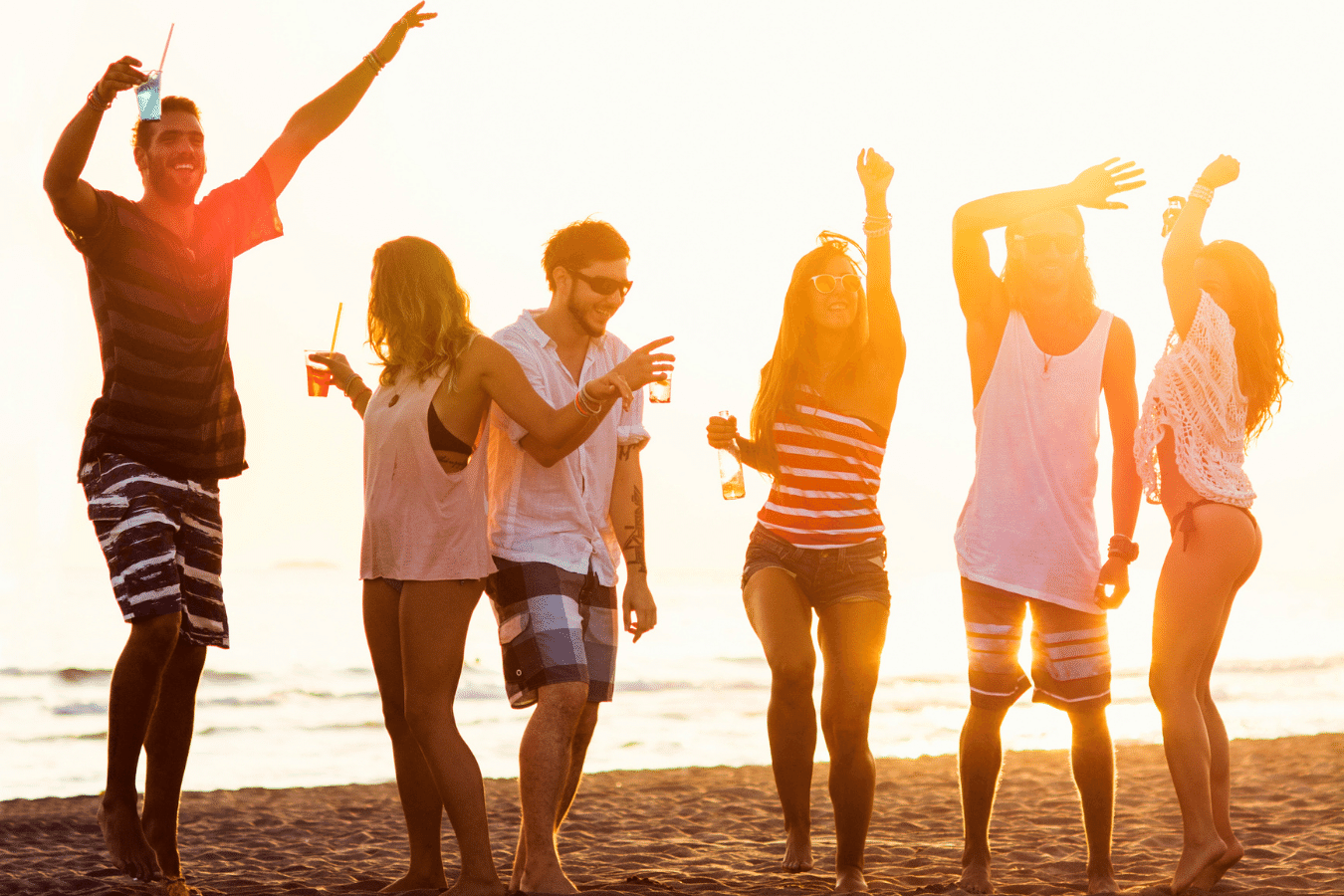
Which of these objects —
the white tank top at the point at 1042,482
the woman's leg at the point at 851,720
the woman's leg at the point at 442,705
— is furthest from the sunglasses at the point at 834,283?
the woman's leg at the point at 442,705

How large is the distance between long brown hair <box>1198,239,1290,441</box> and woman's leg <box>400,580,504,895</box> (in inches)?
115

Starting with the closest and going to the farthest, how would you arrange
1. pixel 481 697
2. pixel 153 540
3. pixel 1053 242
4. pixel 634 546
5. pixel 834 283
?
pixel 153 540 < pixel 1053 242 < pixel 634 546 < pixel 834 283 < pixel 481 697

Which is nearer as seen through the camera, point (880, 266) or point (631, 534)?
point (631, 534)

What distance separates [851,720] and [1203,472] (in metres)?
1.52

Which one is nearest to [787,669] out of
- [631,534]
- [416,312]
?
[631,534]

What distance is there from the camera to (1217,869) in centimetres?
432

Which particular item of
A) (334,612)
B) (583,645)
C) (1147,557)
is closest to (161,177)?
(583,645)

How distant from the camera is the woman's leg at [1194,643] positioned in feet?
14.1

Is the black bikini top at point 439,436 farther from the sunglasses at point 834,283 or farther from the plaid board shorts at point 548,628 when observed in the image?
the sunglasses at point 834,283

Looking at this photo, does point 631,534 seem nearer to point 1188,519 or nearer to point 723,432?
point 723,432

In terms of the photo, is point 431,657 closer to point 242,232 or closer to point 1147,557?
point 242,232

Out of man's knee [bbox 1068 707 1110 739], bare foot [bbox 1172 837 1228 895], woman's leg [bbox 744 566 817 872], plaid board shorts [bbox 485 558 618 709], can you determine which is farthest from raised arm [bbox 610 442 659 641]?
bare foot [bbox 1172 837 1228 895]

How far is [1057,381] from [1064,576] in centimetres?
68

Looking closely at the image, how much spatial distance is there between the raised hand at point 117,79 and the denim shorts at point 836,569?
8.97ft
